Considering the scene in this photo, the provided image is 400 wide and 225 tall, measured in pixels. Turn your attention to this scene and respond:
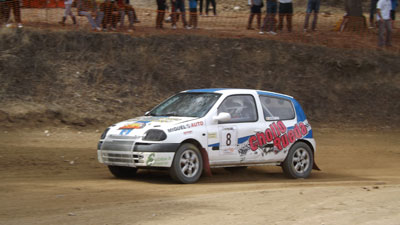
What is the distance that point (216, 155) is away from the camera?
36.0 feet

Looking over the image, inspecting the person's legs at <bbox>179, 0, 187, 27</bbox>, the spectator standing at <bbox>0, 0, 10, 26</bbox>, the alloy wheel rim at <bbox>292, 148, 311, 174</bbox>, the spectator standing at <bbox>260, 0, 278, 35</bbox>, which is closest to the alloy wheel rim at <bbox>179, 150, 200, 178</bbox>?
the alloy wheel rim at <bbox>292, 148, 311, 174</bbox>

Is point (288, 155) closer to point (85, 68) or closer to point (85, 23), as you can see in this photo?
point (85, 68)

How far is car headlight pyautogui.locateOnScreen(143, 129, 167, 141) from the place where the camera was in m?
10.2

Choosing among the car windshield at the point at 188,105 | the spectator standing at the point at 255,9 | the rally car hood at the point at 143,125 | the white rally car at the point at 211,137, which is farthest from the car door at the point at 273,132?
the spectator standing at the point at 255,9

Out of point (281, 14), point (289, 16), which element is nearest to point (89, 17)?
point (281, 14)

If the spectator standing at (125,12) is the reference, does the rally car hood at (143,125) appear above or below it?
below

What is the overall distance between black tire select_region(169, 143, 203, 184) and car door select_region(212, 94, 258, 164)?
0.53 metres

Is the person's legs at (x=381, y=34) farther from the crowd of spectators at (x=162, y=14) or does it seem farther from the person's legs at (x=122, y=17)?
the person's legs at (x=122, y=17)

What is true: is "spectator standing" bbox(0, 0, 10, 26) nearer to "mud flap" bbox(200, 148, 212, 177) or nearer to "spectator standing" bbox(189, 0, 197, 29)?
"spectator standing" bbox(189, 0, 197, 29)

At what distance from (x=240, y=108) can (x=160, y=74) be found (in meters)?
8.70

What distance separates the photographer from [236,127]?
11.2m

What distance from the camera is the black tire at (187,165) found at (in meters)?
10.3

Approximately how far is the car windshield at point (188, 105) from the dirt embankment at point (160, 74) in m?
5.67

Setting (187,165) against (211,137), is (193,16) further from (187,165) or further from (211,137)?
(187,165)
